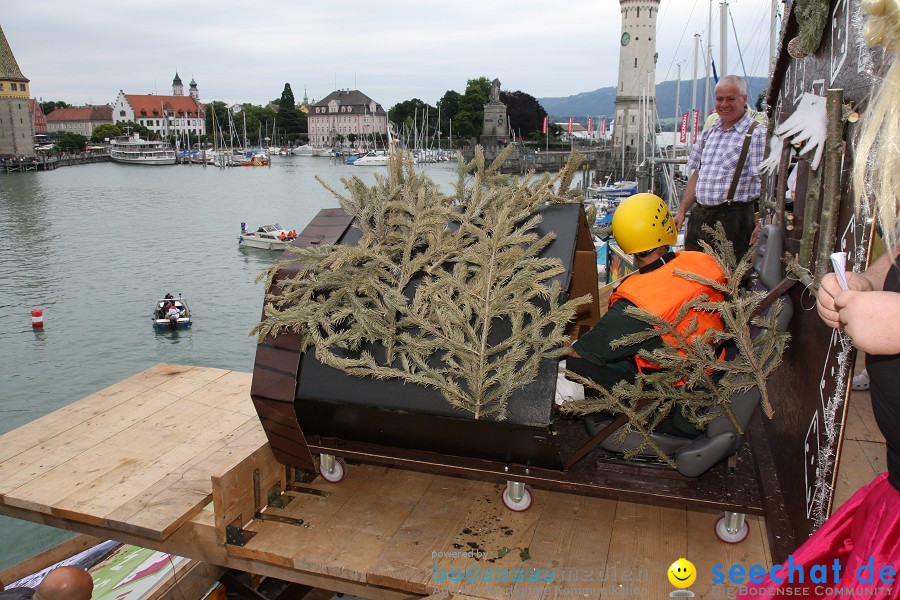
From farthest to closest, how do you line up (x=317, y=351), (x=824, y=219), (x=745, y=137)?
(x=745, y=137) → (x=317, y=351) → (x=824, y=219)

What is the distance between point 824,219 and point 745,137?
332 cm

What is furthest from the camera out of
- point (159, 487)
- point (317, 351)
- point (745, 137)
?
point (745, 137)

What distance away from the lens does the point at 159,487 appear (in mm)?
4859

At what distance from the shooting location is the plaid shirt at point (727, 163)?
6008 millimetres

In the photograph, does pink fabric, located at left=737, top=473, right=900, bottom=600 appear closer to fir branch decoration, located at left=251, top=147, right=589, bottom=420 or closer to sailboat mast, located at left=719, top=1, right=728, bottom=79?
fir branch decoration, located at left=251, top=147, right=589, bottom=420

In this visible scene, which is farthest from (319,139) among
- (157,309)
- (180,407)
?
(180,407)

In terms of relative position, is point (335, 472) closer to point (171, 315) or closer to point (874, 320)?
point (874, 320)

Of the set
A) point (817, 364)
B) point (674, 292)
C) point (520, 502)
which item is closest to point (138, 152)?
point (520, 502)

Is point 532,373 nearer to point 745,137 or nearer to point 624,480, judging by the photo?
point 624,480

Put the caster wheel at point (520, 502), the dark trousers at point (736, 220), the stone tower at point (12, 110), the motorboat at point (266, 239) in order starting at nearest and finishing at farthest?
the caster wheel at point (520, 502) → the dark trousers at point (736, 220) → the motorboat at point (266, 239) → the stone tower at point (12, 110)

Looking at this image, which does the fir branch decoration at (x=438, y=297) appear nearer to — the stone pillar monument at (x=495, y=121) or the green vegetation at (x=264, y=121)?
the stone pillar monument at (x=495, y=121)

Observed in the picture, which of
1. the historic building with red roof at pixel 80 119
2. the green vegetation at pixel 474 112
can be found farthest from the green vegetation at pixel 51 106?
the green vegetation at pixel 474 112

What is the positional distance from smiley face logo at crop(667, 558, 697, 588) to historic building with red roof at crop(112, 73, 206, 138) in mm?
167561

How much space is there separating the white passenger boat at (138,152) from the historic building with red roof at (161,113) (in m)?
15.1
